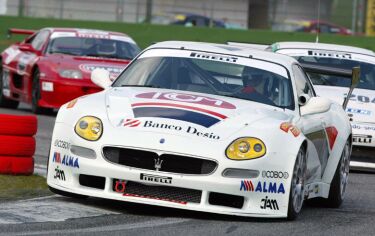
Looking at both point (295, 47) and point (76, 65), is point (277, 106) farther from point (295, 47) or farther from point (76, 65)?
point (76, 65)

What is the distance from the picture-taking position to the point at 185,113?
25.8 feet

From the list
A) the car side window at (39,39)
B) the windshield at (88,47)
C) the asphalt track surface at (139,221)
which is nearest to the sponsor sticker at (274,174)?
the asphalt track surface at (139,221)

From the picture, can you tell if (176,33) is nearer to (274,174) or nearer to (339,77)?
(339,77)

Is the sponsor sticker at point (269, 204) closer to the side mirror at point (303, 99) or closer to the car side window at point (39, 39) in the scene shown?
the side mirror at point (303, 99)

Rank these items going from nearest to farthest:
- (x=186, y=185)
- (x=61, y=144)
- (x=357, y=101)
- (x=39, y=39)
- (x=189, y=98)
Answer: (x=186, y=185) < (x=61, y=144) < (x=189, y=98) < (x=357, y=101) < (x=39, y=39)

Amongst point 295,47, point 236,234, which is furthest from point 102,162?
point 295,47

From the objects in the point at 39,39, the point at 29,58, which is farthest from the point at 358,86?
the point at 39,39

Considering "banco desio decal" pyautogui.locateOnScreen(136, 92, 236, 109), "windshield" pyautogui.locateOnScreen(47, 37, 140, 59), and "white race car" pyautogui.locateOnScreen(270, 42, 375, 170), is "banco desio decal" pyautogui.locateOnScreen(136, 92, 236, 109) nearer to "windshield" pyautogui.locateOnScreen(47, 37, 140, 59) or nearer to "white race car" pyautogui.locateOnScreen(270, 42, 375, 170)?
"white race car" pyautogui.locateOnScreen(270, 42, 375, 170)

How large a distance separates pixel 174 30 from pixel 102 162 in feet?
67.7

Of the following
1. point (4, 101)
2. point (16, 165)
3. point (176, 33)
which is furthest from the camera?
point (176, 33)

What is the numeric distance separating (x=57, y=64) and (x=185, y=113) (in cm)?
1004

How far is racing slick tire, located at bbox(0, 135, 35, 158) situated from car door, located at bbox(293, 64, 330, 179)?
2170 mm

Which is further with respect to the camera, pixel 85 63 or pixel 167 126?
pixel 85 63

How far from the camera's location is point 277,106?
864 cm
